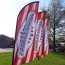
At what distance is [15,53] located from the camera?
27.2ft

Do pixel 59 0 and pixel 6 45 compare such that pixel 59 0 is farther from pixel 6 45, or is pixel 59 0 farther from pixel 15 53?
pixel 15 53

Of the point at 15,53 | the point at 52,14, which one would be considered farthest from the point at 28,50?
the point at 52,14

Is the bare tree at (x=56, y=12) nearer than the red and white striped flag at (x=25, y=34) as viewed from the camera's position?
No

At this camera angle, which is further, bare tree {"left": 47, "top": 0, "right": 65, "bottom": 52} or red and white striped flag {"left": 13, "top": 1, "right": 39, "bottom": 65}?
bare tree {"left": 47, "top": 0, "right": 65, "bottom": 52}

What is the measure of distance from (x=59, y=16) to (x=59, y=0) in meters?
3.11

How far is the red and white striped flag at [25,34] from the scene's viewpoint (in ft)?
27.7

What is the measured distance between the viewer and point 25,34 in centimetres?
880

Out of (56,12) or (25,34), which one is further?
(56,12)

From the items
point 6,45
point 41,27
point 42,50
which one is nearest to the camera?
point 41,27

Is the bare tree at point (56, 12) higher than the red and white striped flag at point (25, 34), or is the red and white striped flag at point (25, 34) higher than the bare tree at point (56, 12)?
the bare tree at point (56, 12)

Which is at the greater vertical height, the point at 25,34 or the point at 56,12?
the point at 56,12

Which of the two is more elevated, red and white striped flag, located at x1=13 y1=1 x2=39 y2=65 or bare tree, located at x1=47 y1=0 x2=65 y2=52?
bare tree, located at x1=47 y1=0 x2=65 y2=52

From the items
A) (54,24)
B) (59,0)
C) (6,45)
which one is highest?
(59,0)

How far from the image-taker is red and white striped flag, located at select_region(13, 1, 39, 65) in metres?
8.45
